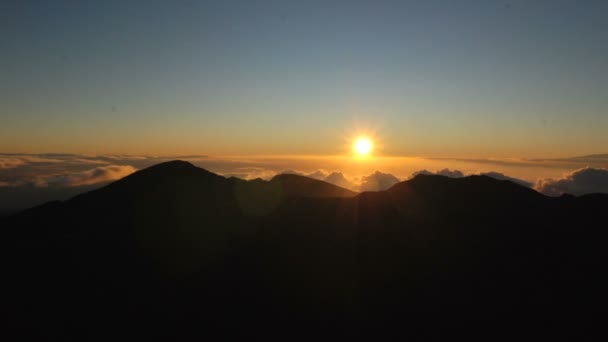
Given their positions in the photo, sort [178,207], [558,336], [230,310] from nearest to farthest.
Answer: [558,336], [230,310], [178,207]

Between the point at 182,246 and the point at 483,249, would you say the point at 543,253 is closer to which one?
the point at 483,249

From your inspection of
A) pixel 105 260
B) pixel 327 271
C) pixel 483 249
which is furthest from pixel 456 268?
pixel 105 260

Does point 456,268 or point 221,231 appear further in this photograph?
point 221,231

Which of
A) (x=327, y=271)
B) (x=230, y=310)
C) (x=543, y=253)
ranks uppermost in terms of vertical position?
(x=543, y=253)

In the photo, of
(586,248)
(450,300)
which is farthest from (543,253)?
(450,300)

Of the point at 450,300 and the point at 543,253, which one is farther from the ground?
the point at 543,253

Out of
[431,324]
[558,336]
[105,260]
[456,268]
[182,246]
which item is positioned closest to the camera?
[558,336]
